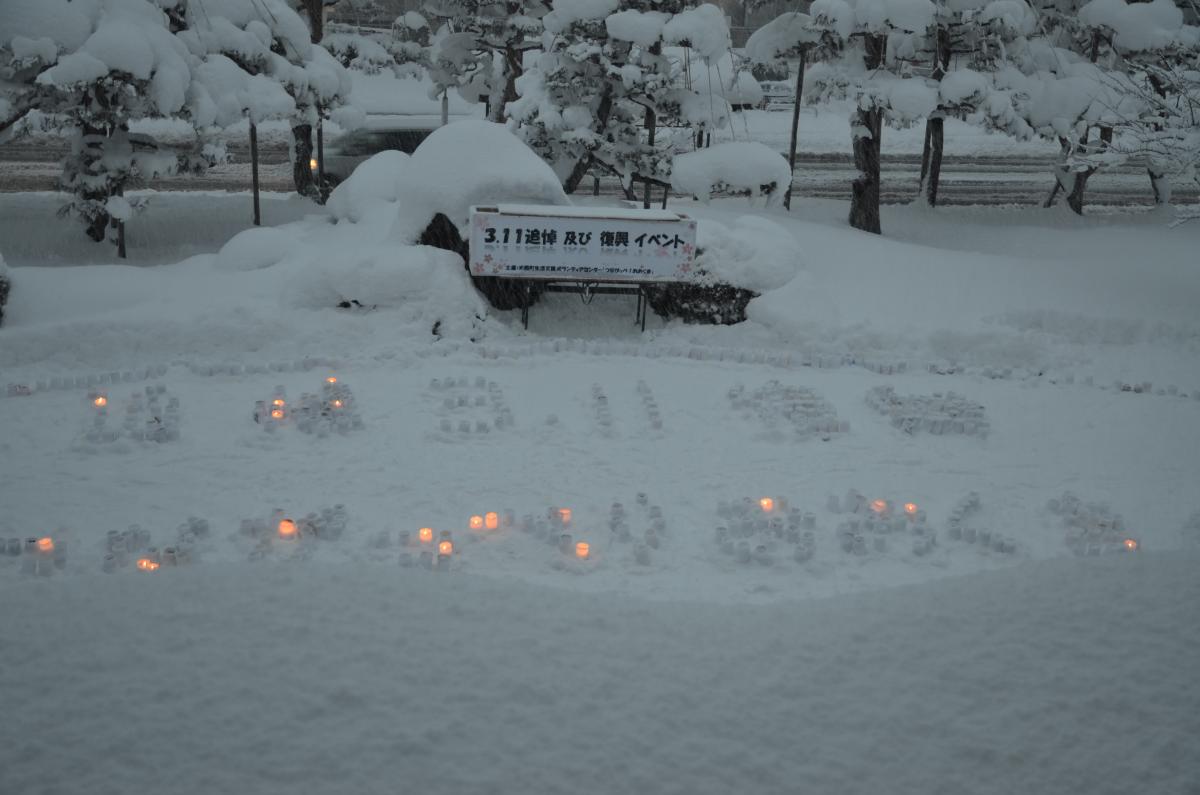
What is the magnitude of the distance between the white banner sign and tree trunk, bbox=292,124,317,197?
7471mm

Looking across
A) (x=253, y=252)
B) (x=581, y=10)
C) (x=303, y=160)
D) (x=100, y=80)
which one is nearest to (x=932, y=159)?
(x=581, y=10)

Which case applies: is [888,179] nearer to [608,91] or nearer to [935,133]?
[935,133]

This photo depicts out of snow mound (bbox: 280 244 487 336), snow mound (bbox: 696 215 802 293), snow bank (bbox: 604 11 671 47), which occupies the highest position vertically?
snow bank (bbox: 604 11 671 47)

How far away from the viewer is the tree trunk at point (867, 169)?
13.9 meters

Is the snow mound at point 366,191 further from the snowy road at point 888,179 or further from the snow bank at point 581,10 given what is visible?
the snowy road at point 888,179

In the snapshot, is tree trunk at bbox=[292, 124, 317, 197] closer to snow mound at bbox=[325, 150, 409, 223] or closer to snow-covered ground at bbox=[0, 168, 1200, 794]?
snow mound at bbox=[325, 150, 409, 223]

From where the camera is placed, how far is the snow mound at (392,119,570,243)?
1038 centimetres

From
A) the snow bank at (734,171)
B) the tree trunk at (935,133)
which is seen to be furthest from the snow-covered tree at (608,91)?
the tree trunk at (935,133)

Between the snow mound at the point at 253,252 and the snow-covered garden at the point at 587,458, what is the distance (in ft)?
0.11

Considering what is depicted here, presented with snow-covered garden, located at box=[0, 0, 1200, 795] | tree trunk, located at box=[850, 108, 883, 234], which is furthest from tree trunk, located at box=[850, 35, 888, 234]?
snow-covered garden, located at box=[0, 0, 1200, 795]

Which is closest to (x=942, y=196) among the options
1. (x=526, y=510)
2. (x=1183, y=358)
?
(x=1183, y=358)

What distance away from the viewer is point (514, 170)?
34.6ft

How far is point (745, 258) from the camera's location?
10.4 m

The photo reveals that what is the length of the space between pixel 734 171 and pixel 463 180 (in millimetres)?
3565
